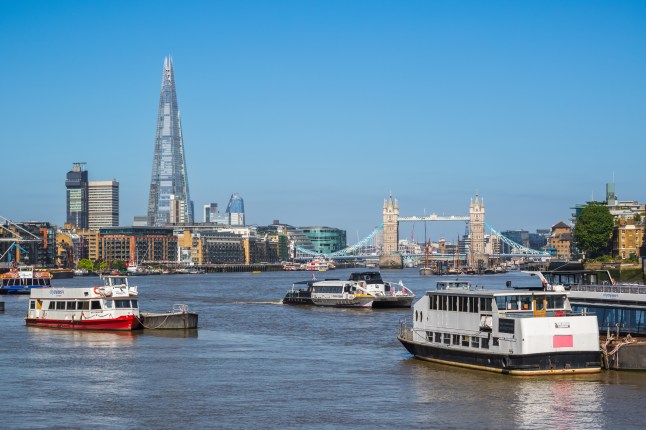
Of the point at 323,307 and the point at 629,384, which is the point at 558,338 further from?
the point at 323,307

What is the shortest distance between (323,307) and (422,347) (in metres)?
42.0

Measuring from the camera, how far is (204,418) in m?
33.0

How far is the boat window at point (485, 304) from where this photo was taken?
3962cm

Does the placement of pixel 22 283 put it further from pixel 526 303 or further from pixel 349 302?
pixel 526 303

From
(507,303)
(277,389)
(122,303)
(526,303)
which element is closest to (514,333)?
(507,303)

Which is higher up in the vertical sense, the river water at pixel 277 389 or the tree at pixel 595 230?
the tree at pixel 595 230

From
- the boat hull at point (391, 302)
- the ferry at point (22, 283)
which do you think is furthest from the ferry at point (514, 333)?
the ferry at point (22, 283)

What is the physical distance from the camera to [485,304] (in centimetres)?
3981

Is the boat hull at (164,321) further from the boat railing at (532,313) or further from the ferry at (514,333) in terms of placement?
the boat railing at (532,313)

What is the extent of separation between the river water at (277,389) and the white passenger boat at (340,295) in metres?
26.2

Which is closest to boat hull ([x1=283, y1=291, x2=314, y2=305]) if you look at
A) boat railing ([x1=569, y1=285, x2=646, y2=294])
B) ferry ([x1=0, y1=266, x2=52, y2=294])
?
ferry ([x1=0, y1=266, x2=52, y2=294])

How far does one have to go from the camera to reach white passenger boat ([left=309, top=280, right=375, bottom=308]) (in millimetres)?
82312

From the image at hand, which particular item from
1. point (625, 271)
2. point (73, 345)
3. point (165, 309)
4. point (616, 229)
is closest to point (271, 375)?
point (73, 345)

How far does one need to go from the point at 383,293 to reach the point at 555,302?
44392mm
